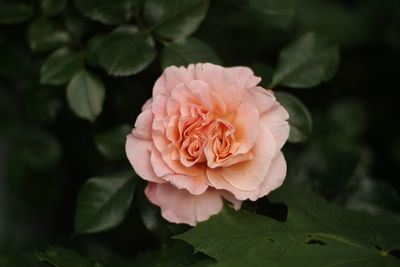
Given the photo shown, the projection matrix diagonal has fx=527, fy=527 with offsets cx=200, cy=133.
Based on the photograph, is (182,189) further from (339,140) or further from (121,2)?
(339,140)

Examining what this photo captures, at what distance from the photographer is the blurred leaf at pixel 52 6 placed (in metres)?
1.09

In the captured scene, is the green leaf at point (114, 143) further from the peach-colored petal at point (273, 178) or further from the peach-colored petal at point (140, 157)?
the peach-colored petal at point (273, 178)

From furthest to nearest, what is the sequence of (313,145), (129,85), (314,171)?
(313,145), (314,171), (129,85)

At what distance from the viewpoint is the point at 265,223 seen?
844mm

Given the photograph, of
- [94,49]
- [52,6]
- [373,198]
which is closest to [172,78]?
[94,49]

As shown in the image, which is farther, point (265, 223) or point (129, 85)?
point (129, 85)

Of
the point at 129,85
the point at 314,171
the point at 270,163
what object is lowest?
the point at 314,171

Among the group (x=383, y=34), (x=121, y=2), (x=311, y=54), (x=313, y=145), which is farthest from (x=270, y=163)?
(x=383, y=34)

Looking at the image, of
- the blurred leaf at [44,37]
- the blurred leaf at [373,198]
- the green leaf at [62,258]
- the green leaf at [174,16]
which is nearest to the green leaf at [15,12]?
the blurred leaf at [44,37]

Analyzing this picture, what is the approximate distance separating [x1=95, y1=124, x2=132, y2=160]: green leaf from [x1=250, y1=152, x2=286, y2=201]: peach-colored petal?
0.92ft

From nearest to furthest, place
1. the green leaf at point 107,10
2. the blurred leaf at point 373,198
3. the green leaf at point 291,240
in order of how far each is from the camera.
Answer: the green leaf at point 291,240
the green leaf at point 107,10
the blurred leaf at point 373,198

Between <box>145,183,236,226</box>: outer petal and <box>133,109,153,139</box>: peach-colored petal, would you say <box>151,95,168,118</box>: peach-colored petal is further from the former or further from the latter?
<box>145,183,236,226</box>: outer petal

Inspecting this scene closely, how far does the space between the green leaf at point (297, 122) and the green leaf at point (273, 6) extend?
0.17 meters

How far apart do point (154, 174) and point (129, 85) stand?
45 centimetres
